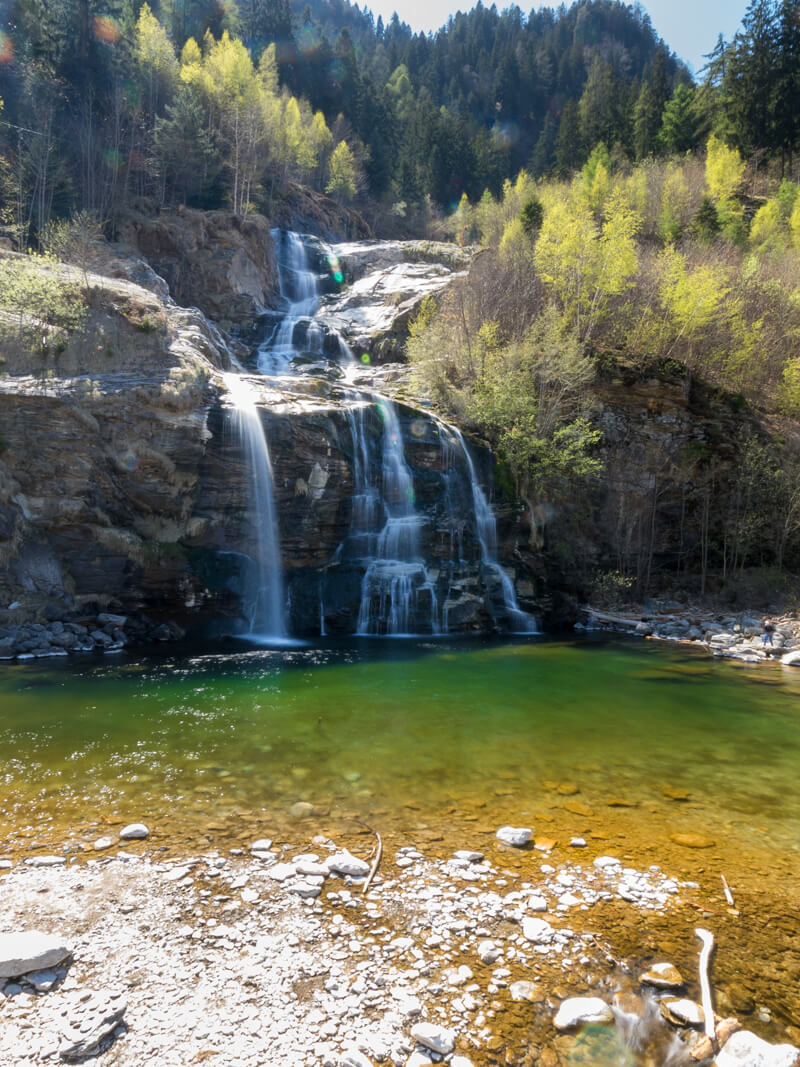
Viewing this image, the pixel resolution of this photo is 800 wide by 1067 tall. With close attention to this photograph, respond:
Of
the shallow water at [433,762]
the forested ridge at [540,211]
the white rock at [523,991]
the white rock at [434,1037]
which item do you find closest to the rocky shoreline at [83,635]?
the shallow water at [433,762]

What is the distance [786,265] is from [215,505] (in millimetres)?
32870

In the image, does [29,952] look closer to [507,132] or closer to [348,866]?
[348,866]

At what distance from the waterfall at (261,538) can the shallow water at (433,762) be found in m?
5.38

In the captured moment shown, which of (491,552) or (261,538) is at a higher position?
(261,538)

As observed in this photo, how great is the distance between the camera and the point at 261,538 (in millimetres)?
20062

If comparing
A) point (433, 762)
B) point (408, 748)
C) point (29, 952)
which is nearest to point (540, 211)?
point (408, 748)

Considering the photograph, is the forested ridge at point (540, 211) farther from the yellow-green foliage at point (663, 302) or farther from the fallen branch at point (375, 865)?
the fallen branch at point (375, 865)

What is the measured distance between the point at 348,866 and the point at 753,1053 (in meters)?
3.15

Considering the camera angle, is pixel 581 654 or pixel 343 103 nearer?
pixel 581 654

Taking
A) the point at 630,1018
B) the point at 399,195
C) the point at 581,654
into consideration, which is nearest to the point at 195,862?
the point at 630,1018

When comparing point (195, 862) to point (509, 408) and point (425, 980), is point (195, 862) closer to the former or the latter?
point (425, 980)

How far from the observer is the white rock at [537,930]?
4.20 meters

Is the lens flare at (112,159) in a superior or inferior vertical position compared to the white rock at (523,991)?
superior

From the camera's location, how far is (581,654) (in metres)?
17.3
